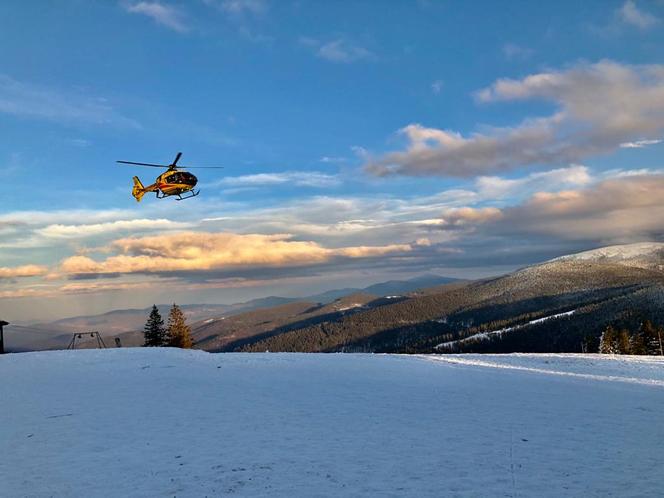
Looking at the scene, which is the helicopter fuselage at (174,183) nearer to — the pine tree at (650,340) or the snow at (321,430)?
the snow at (321,430)

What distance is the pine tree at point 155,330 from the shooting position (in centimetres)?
5981

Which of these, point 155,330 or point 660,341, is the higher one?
point 155,330

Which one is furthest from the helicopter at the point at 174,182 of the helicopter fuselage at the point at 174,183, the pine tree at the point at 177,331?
the pine tree at the point at 177,331

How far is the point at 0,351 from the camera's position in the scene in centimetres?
4197

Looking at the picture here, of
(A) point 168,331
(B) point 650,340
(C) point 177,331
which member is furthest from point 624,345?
(A) point 168,331

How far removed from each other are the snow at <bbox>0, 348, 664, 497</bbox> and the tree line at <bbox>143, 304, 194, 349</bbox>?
26946 millimetres

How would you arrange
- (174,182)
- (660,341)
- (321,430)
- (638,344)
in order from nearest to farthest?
1. (321,430)
2. (174,182)
3. (638,344)
4. (660,341)

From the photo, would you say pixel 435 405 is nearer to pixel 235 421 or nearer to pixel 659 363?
pixel 235 421

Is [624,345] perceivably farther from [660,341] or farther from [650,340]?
[660,341]

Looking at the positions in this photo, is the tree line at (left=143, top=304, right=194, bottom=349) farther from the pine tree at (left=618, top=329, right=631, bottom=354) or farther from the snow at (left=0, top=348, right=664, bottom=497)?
the pine tree at (left=618, top=329, right=631, bottom=354)

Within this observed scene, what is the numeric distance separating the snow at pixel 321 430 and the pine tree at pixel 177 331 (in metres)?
29.1

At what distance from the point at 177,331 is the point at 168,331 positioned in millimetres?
1213

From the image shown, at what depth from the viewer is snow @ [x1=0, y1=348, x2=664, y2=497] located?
12.8 meters

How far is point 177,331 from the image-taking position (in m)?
62.7
